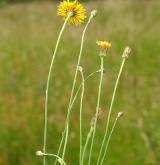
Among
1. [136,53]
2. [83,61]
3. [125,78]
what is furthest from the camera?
[83,61]

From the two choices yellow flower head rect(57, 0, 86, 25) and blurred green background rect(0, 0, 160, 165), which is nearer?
yellow flower head rect(57, 0, 86, 25)

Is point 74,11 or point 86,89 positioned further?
point 86,89

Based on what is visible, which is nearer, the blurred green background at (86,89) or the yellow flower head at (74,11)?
the yellow flower head at (74,11)

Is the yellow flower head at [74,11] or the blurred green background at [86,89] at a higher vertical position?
the yellow flower head at [74,11]

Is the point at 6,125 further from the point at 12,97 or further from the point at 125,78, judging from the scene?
the point at 125,78

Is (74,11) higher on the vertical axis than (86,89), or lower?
higher

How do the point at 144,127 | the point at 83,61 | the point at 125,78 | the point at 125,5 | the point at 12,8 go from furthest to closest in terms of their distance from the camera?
1. the point at 12,8
2. the point at 125,5
3. the point at 83,61
4. the point at 125,78
5. the point at 144,127

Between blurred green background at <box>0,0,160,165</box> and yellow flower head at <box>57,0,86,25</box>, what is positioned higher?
yellow flower head at <box>57,0,86,25</box>

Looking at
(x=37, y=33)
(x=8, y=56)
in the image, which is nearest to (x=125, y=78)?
(x=8, y=56)
